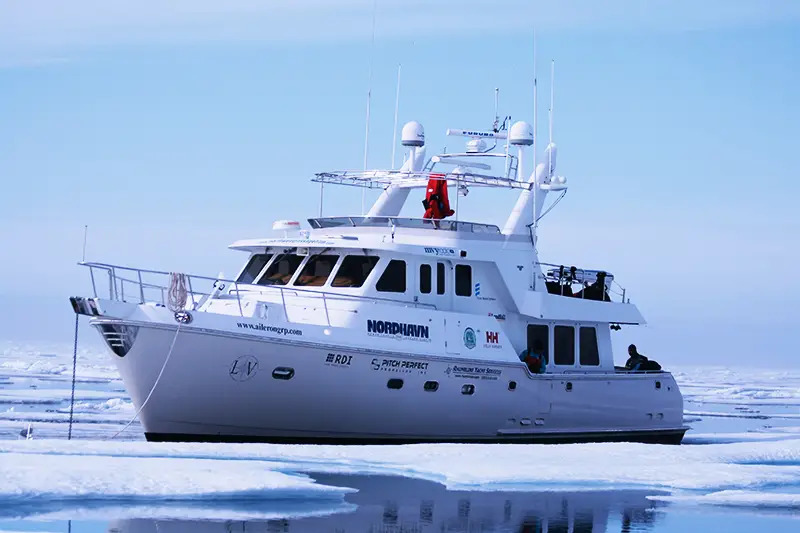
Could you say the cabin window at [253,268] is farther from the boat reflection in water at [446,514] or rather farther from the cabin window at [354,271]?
the boat reflection in water at [446,514]

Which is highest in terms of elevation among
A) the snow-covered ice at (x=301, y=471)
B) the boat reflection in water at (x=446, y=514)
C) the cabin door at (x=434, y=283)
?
the cabin door at (x=434, y=283)

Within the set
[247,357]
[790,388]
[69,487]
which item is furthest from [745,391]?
[69,487]

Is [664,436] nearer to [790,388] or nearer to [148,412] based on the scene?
[148,412]

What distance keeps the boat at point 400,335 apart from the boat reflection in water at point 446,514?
3086 millimetres

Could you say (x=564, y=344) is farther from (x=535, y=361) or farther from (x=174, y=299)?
(x=174, y=299)

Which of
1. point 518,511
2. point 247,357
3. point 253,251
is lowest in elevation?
point 518,511

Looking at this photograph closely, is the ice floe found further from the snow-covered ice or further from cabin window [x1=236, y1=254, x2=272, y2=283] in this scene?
cabin window [x1=236, y1=254, x2=272, y2=283]

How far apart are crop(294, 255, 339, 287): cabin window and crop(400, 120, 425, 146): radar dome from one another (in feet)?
15.0

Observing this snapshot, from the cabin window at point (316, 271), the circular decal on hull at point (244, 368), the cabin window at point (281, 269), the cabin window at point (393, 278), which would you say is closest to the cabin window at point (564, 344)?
the cabin window at point (393, 278)

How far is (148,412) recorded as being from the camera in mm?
18234

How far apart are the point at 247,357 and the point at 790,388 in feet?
121

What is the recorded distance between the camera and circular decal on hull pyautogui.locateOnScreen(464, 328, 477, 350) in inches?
800

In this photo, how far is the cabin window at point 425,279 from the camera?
2062 centimetres

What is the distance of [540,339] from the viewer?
2228cm
